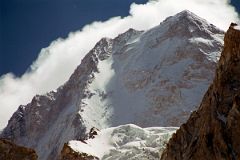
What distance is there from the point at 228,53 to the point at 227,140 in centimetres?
1355

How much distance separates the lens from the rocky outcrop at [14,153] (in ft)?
363

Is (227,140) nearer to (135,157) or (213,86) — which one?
(213,86)

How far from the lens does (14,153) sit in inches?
4370

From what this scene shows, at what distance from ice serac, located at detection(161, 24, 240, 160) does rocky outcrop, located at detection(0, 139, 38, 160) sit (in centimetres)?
2681

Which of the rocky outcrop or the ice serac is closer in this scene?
the ice serac

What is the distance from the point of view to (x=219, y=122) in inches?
3155

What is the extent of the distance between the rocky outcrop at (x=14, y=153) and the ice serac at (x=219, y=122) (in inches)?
1056

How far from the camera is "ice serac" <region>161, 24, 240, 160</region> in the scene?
77.3m

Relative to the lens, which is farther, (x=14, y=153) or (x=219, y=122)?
(x=14, y=153)

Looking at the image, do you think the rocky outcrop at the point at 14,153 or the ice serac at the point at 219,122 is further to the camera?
the rocky outcrop at the point at 14,153

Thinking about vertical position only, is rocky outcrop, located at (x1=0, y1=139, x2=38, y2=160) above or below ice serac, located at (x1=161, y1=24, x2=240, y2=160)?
above

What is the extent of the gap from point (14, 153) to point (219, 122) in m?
42.0

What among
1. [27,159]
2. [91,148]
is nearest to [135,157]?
[91,148]

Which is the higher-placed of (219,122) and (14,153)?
(14,153)
